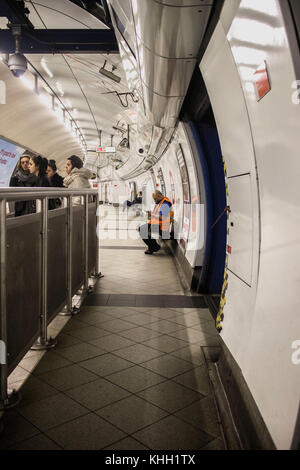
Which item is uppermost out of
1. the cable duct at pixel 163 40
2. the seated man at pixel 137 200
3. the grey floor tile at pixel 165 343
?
the cable duct at pixel 163 40

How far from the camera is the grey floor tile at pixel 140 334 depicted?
13.1 feet

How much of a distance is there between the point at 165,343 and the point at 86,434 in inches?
62.7

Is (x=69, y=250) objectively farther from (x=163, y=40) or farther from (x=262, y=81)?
(x=262, y=81)

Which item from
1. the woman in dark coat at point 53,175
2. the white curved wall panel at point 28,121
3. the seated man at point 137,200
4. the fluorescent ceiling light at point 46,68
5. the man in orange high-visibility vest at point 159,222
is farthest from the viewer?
the seated man at point 137,200

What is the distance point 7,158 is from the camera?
46.5ft

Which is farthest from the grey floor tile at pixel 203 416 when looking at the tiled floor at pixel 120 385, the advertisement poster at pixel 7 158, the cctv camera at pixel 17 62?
the advertisement poster at pixel 7 158

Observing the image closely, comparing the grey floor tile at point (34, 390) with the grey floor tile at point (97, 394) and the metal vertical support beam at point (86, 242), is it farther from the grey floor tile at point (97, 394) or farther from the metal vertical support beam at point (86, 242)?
the metal vertical support beam at point (86, 242)

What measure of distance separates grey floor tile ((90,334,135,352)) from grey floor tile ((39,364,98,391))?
481mm

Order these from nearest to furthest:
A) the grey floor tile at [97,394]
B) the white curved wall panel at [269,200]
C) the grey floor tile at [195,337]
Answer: the white curved wall panel at [269,200], the grey floor tile at [97,394], the grey floor tile at [195,337]

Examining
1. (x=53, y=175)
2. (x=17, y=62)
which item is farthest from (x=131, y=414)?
(x=17, y=62)

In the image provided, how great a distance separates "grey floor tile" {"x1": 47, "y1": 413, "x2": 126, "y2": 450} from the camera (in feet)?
7.45

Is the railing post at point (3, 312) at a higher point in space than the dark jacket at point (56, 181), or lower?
lower

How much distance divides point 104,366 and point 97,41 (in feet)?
16.2

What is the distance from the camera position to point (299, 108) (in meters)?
1.63
